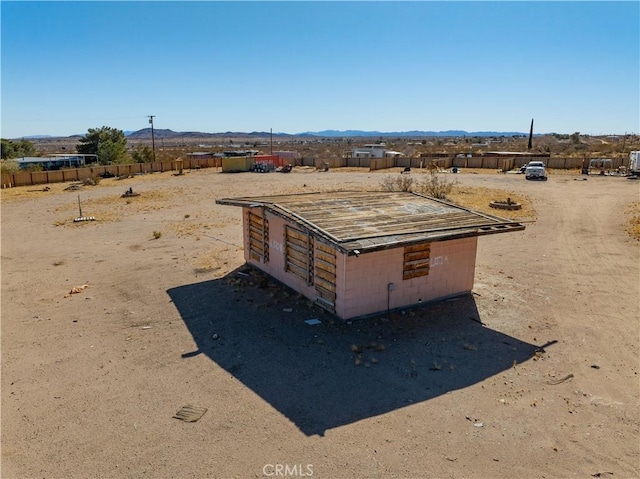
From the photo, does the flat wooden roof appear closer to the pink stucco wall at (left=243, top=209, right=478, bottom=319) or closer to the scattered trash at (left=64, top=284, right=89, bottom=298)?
the pink stucco wall at (left=243, top=209, right=478, bottom=319)

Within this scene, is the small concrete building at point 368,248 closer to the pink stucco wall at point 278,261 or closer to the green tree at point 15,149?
the pink stucco wall at point 278,261

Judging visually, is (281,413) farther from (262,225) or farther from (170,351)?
(262,225)

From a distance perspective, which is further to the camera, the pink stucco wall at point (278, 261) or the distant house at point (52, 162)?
the distant house at point (52, 162)

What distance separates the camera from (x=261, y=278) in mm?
16078

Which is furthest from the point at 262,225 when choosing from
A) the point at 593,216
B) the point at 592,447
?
the point at 593,216

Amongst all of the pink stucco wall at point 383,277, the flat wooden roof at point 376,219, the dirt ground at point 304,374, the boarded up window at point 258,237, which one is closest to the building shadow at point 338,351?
the dirt ground at point 304,374

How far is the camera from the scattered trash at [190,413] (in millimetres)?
8548

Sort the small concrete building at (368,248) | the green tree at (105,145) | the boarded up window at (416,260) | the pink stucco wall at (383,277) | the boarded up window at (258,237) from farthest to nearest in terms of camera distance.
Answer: the green tree at (105,145) → the boarded up window at (258,237) → the boarded up window at (416,260) → the pink stucco wall at (383,277) → the small concrete building at (368,248)

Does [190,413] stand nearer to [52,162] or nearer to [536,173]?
[536,173]

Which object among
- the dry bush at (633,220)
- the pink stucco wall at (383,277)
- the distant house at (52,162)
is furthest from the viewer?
the distant house at (52,162)

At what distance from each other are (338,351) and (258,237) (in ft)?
22.4

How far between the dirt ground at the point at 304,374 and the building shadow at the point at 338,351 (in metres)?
0.05

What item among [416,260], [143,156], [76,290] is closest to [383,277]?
[416,260]

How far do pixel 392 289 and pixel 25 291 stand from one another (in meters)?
12.4
